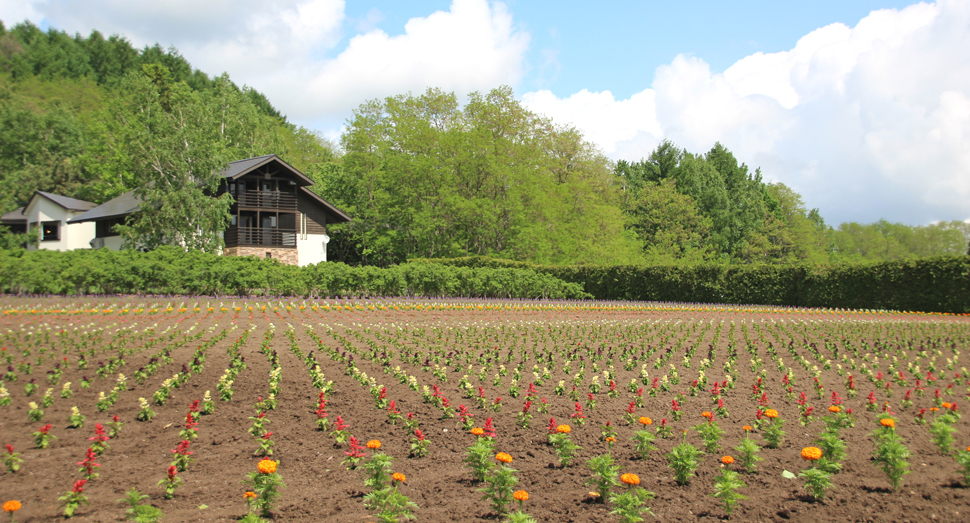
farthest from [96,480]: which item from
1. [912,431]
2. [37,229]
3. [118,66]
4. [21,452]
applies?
[118,66]

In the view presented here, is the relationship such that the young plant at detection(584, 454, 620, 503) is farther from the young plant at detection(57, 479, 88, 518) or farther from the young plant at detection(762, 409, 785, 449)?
the young plant at detection(57, 479, 88, 518)

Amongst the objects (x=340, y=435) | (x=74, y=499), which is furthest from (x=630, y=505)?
(x=74, y=499)

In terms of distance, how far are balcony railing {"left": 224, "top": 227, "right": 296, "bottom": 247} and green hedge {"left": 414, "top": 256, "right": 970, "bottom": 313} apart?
1420cm

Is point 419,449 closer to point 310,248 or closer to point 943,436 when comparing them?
point 943,436

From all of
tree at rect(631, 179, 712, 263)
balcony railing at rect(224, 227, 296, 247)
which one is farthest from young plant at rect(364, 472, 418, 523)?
A: tree at rect(631, 179, 712, 263)

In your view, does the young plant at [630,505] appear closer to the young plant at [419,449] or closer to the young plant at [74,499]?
the young plant at [419,449]

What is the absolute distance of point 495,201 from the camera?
118 ft

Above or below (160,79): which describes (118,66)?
above

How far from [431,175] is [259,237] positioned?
465 inches

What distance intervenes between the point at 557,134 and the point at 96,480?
142 feet

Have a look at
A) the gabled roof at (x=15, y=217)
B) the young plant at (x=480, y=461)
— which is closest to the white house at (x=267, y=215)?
the gabled roof at (x=15, y=217)

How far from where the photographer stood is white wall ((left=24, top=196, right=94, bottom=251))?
42.0m

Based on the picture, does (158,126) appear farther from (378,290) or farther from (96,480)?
(96,480)

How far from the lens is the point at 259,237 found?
35594 mm
